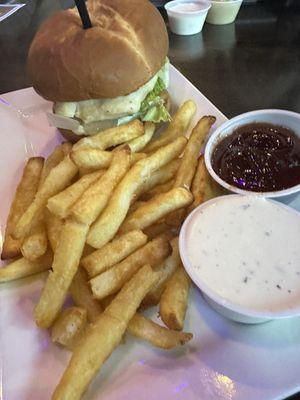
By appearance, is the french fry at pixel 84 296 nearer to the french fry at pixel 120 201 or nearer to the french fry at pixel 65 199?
the french fry at pixel 120 201

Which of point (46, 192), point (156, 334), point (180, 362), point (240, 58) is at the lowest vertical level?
point (240, 58)

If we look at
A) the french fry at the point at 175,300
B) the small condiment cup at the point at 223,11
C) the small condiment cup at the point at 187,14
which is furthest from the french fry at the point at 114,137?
the small condiment cup at the point at 223,11

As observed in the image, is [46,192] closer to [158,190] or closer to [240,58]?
[158,190]

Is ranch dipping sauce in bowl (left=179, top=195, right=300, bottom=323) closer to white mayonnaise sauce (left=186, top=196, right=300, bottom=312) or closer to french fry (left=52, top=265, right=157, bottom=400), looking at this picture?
white mayonnaise sauce (left=186, top=196, right=300, bottom=312)

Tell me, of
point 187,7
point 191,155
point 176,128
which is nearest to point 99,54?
point 176,128

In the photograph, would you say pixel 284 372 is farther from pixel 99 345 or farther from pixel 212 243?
pixel 99 345

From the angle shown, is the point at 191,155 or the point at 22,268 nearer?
the point at 22,268

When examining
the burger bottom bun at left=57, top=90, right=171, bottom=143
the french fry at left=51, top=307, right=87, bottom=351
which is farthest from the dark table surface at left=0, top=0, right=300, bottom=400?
the french fry at left=51, top=307, right=87, bottom=351

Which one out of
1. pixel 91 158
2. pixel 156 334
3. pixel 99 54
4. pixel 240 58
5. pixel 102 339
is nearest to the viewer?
pixel 102 339
